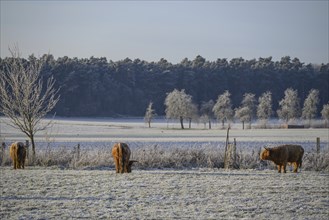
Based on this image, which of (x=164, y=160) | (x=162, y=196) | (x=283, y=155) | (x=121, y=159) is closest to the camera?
(x=162, y=196)

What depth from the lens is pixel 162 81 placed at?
13112cm

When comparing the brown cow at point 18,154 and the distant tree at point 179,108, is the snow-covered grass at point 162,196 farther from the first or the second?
the distant tree at point 179,108

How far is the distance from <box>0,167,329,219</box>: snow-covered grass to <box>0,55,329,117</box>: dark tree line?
101062 mm

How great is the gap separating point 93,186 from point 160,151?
9254mm

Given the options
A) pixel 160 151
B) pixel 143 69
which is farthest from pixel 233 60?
pixel 160 151

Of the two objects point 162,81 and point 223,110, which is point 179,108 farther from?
point 162,81

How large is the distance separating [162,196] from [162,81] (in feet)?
391

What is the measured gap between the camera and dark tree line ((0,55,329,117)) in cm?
11775

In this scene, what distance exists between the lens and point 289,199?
12.1 m

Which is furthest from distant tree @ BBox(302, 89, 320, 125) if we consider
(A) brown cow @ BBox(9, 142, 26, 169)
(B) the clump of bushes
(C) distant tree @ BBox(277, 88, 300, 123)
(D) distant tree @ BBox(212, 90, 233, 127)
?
(A) brown cow @ BBox(9, 142, 26, 169)

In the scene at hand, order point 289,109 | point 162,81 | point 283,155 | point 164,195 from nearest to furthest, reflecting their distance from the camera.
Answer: point 164,195 → point 283,155 → point 289,109 → point 162,81

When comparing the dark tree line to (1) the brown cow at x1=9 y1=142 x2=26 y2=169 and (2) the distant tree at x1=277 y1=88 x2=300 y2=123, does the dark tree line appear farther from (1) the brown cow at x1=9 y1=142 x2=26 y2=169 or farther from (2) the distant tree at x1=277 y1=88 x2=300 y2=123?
(1) the brown cow at x1=9 y1=142 x2=26 y2=169

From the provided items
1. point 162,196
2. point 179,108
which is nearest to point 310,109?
point 179,108

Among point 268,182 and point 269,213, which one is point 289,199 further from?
point 268,182
